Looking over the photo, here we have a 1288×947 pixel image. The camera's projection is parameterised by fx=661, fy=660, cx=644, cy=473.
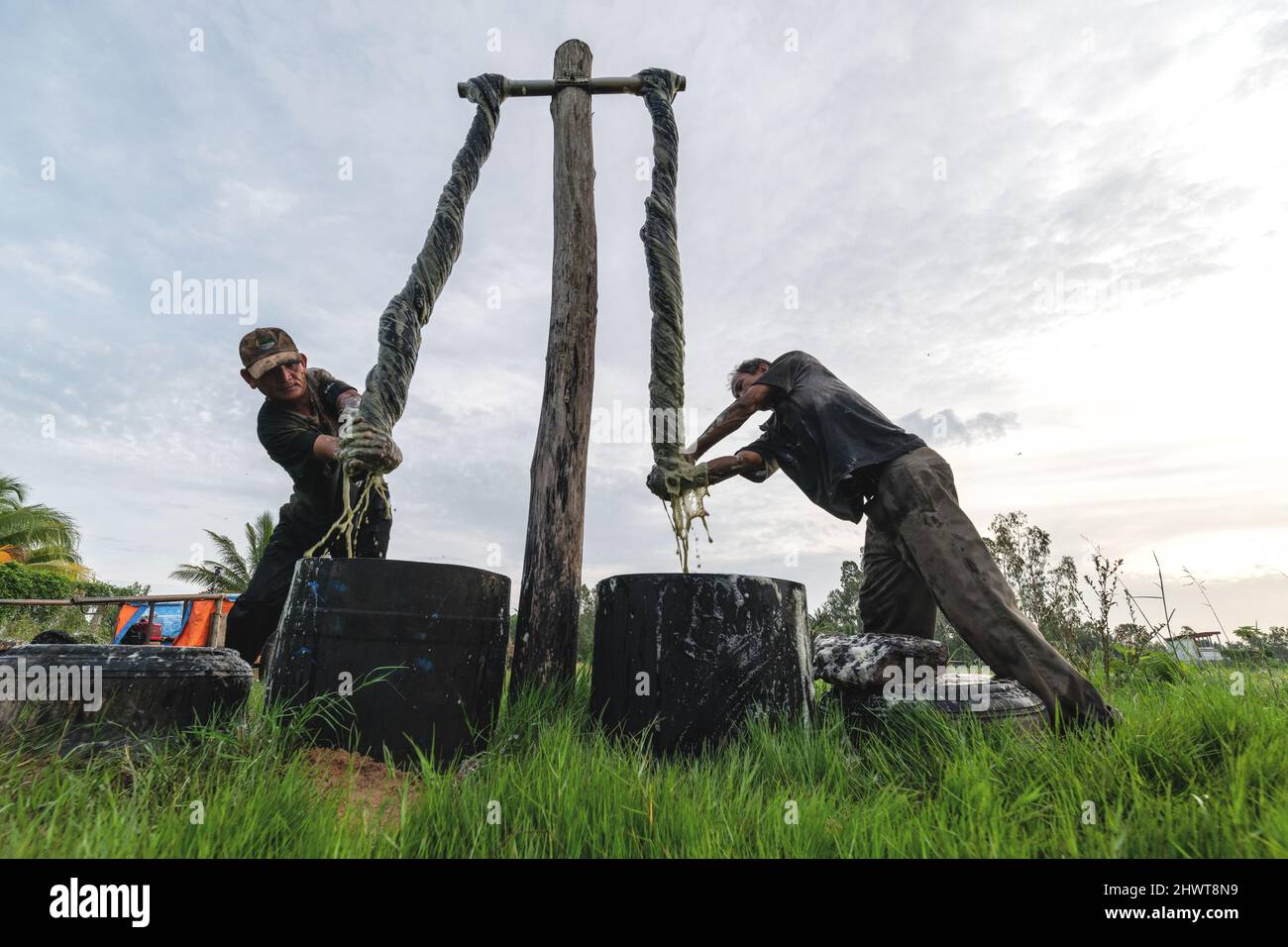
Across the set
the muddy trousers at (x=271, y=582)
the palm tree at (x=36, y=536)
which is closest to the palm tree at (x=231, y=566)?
the palm tree at (x=36, y=536)

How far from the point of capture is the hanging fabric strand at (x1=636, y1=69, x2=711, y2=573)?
329 centimetres

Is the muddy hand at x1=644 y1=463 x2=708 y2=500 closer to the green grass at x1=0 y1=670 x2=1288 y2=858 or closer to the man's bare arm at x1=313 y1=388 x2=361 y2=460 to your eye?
the green grass at x1=0 y1=670 x2=1288 y2=858

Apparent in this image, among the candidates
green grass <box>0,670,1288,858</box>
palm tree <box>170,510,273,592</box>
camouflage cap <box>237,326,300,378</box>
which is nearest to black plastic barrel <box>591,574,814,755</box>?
green grass <box>0,670,1288,858</box>

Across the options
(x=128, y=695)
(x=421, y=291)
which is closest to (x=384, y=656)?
(x=128, y=695)

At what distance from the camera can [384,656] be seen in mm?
2484

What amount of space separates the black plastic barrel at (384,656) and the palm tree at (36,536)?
2967 centimetres

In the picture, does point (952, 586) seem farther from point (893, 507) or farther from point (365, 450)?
point (365, 450)

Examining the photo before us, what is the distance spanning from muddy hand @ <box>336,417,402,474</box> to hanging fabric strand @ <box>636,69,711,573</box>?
1.26 m

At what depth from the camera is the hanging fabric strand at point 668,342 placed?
3295 millimetres

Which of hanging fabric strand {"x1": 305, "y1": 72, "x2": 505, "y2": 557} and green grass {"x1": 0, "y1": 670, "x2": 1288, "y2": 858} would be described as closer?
green grass {"x1": 0, "y1": 670, "x2": 1288, "y2": 858}

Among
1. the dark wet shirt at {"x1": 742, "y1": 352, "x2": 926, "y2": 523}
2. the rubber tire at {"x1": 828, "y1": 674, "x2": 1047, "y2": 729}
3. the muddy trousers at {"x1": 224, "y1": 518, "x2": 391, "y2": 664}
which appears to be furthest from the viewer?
the muddy trousers at {"x1": 224, "y1": 518, "x2": 391, "y2": 664}

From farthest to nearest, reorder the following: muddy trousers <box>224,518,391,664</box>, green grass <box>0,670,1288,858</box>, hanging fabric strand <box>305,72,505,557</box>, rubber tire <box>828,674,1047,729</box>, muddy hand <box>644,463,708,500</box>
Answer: muddy trousers <box>224,518,391,664</box> < muddy hand <box>644,463,708,500</box> < hanging fabric strand <box>305,72,505,557</box> < rubber tire <box>828,674,1047,729</box> < green grass <box>0,670,1288,858</box>

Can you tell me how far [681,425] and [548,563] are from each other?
107 cm
